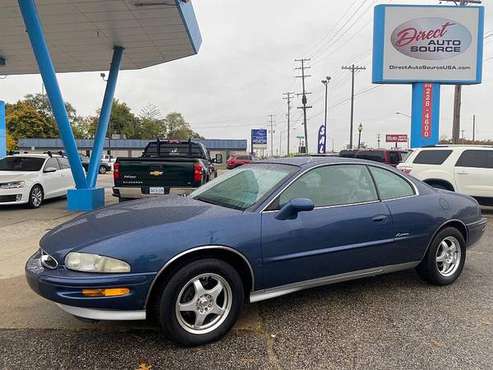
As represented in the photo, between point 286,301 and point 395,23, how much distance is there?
18486 millimetres

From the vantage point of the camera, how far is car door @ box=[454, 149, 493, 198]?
10.0 m

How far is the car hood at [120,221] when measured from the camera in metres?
3.27

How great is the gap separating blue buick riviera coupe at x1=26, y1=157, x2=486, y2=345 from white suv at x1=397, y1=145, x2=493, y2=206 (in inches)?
234

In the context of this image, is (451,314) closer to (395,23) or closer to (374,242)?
(374,242)

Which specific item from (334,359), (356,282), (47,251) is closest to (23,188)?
(47,251)

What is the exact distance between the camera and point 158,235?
3.21m


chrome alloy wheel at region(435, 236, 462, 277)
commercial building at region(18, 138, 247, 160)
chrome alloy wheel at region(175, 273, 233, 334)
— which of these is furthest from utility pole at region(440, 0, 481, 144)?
commercial building at region(18, 138, 247, 160)

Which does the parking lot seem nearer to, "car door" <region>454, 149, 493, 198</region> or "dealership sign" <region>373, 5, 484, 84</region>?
"car door" <region>454, 149, 493, 198</region>

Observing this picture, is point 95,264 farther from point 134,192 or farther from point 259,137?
point 259,137

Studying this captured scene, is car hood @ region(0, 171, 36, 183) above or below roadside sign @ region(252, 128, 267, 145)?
below

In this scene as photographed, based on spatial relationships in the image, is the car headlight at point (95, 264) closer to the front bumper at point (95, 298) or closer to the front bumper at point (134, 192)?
the front bumper at point (95, 298)

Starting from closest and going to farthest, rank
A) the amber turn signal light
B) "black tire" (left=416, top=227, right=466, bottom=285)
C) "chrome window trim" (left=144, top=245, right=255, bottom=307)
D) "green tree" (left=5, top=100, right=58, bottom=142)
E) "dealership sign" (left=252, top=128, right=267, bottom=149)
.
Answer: the amber turn signal light → "chrome window trim" (left=144, top=245, right=255, bottom=307) → "black tire" (left=416, top=227, right=466, bottom=285) → "dealership sign" (left=252, top=128, right=267, bottom=149) → "green tree" (left=5, top=100, right=58, bottom=142)

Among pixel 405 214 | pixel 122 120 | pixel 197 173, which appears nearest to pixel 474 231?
pixel 405 214

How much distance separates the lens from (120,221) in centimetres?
354
